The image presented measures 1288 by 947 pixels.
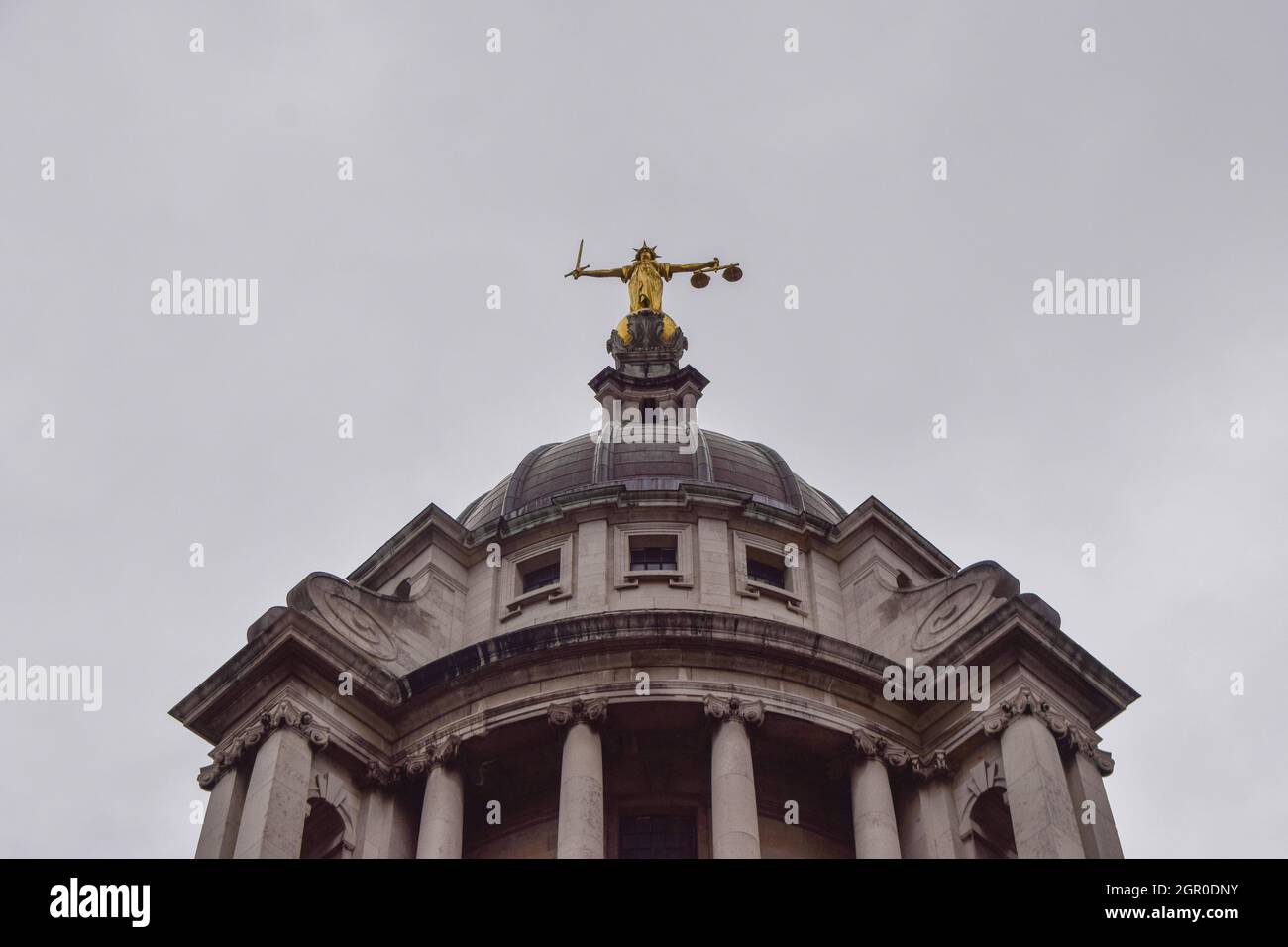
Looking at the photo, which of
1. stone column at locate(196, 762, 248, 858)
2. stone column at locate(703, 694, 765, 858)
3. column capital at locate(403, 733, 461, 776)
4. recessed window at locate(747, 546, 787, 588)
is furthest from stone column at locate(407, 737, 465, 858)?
recessed window at locate(747, 546, 787, 588)

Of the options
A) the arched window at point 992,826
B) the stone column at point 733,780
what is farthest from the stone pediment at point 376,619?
the arched window at point 992,826

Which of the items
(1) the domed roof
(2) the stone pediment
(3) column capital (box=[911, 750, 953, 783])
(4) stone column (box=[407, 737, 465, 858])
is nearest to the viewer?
(4) stone column (box=[407, 737, 465, 858])

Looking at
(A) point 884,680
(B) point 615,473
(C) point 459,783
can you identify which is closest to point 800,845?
(A) point 884,680

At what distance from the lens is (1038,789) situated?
1540 inches

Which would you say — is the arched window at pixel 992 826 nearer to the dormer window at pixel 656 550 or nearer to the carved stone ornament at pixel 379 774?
the dormer window at pixel 656 550

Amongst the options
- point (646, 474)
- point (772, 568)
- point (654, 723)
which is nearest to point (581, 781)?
point (654, 723)

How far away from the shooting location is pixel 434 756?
4278 cm

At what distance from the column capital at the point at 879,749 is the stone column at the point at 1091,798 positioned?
365 cm

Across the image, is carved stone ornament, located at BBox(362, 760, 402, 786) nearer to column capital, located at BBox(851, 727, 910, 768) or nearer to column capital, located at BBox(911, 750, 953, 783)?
column capital, located at BBox(851, 727, 910, 768)

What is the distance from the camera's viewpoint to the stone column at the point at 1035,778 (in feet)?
126

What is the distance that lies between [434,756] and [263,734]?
382cm

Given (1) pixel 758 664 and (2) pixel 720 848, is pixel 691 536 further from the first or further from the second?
(2) pixel 720 848

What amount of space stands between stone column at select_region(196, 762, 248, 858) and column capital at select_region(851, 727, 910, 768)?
12761 millimetres

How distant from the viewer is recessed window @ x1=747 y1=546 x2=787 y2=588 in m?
48.8
